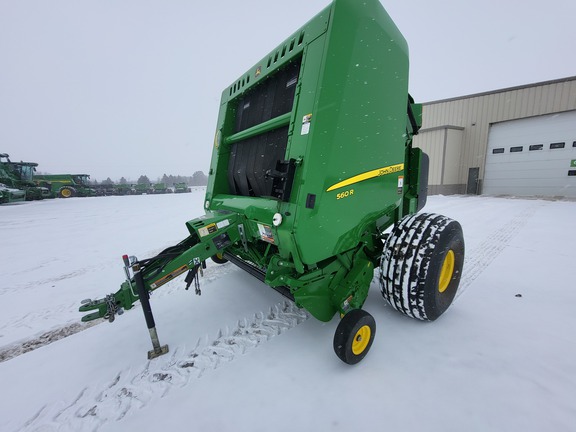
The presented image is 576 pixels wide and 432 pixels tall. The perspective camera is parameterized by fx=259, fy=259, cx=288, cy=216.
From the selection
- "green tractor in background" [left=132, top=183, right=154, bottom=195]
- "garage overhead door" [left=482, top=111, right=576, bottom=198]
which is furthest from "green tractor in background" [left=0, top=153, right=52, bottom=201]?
"garage overhead door" [left=482, top=111, right=576, bottom=198]

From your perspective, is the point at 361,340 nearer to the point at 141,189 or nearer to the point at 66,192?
the point at 66,192

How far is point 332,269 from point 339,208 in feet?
1.85

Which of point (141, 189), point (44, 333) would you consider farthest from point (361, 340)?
point (141, 189)

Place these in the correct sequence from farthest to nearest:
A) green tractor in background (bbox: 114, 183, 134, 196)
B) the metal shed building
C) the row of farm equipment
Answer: green tractor in background (bbox: 114, 183, 134, 196), the row of farm equipment, the metal shed building

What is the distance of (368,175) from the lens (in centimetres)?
212

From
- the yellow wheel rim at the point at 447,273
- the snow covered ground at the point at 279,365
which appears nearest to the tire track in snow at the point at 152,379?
the snow covered ground at the point at 279,365

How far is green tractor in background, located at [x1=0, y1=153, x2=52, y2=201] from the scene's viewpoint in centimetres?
1588

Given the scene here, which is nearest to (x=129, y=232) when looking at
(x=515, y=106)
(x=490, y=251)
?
(x=490, y=251)

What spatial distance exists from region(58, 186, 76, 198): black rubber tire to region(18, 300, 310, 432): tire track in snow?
2431 cm

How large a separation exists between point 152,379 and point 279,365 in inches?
36.0

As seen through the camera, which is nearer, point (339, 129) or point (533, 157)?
point (339, 129)

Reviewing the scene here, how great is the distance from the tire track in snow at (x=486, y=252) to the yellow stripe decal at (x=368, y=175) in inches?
64.7

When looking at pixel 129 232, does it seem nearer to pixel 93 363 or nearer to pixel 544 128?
pixel 93 363

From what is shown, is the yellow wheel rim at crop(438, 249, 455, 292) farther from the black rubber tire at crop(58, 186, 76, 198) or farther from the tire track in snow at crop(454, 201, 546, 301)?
the black rubber tire at crop(58, 186, 76, 198)
